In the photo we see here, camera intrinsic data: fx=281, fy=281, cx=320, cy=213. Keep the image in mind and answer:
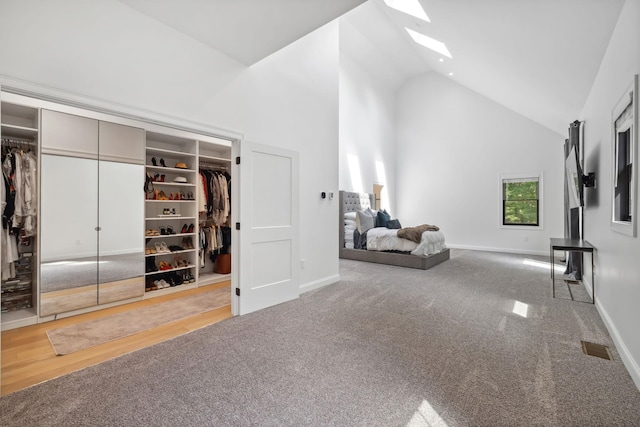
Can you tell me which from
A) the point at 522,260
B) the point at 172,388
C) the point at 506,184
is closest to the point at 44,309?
the point at 172,388

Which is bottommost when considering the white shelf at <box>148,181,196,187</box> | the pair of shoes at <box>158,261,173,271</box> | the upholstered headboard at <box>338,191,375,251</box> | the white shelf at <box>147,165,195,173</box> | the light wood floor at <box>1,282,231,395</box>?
the light wood floor at <box>1,282,231,395</box>

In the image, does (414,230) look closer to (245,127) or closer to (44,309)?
(245,127)

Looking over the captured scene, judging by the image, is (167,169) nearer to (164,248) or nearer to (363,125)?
(164,248)

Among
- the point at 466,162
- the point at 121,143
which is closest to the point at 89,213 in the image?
the point at 121,143

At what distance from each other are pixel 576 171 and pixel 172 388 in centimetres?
466

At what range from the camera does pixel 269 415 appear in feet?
5.14

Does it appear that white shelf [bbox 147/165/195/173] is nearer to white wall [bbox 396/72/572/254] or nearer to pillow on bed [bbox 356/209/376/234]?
pillow on bed [bbox 356/209/376/234]

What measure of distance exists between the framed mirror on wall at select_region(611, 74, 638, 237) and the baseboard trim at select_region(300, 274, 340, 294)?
10.3 feet

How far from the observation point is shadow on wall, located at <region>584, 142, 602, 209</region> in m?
3.09

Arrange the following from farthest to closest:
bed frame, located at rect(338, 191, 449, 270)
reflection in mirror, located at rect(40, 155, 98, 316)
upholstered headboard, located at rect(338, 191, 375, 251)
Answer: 1. upholstered headboard, located at rect(338, 191, 375, 251)
2. bed frame, located at rect(338, 191, 449, 270)
3. reflection in mirror, located at rect(40, 155, 98, 316)

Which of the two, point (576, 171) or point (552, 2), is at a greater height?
point (552, 2)

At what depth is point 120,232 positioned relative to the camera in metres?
3.58

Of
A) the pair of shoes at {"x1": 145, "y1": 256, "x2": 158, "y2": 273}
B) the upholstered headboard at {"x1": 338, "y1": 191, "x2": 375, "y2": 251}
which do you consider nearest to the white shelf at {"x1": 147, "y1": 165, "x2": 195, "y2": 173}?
the pair of shoes at {"x1": 145, "y1": 256, "x2": 158, "y2": 273}

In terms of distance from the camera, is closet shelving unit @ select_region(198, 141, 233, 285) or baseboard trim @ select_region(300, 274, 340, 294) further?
closet shelving unit @ select_region(198, 141, 233, 285)
